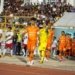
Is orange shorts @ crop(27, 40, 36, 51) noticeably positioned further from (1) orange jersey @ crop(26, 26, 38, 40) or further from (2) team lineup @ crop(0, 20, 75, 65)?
(2) team lineup @ crop(0, 20, 75, 65)

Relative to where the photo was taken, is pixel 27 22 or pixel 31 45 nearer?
pixel 31 45

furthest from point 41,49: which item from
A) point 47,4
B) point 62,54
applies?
point 47,4

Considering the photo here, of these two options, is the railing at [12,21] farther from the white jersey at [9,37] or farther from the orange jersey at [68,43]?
the orange jersey at [68,43]

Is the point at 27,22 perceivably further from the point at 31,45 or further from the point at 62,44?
the point at 31,45

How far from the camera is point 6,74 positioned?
62.3ft

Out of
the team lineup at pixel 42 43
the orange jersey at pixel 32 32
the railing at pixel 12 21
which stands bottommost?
the team lineup at pixel 42 43

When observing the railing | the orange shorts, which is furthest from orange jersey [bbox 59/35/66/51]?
the railing

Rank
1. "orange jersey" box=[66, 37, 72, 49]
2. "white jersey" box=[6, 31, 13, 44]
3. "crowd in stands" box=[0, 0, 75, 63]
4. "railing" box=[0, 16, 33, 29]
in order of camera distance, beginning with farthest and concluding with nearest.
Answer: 1. "railing" box=[0, 16, 33, 29]
2. "white jersey" box=[6, 31, 13, 44]
3. "orange jersey" box=[66, 37, 72, 49]
4. "crowd in stands" box=[0, 0, 75, 63]

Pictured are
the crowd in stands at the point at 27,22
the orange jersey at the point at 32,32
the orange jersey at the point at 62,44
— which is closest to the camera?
the orange jersey at the point at 32,32

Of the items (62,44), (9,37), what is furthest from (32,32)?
(9,37)

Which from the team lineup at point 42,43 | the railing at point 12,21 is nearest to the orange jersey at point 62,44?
the team lineup at point 42,43

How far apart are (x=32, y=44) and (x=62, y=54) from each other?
3.93m

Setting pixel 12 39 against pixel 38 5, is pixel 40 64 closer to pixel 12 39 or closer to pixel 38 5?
pixel 12 39

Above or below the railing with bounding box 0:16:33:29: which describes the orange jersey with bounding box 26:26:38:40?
above
